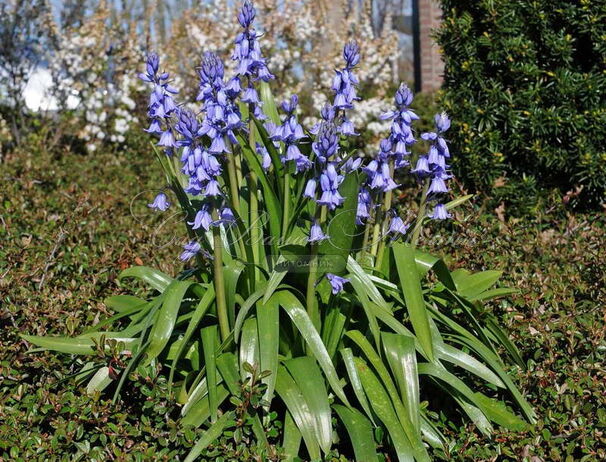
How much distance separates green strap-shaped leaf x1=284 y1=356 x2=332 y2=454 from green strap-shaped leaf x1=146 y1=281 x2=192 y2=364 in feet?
1.53

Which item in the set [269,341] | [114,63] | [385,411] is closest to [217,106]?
[269,341]

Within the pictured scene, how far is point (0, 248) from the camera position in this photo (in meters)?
3.92

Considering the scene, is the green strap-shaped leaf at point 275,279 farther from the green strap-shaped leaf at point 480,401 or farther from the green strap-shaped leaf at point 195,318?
the green strap-shaped leaf at point 480,401

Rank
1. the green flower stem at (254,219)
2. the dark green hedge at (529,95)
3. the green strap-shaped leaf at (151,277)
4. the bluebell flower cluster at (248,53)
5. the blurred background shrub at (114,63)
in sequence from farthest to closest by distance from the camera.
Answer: the blurred background shrub at (114,63), the dark green hedge at (529,95), the green strap-shaped leaf at (151,277), the green flower stem at (254,219), the bluebell flower cluster at (248,53)

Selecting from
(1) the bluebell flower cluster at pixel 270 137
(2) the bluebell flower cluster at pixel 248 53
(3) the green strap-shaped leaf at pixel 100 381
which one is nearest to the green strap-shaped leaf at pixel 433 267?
(1) the bluebell flower cluster at pixel 270 137

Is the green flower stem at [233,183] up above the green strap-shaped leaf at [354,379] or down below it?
above

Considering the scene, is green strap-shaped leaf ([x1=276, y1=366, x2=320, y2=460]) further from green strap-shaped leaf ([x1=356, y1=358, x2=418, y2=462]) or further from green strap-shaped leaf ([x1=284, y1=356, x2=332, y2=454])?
green strap-shaped leaf ([x1=356, y1=358, x2=418, y2=462])

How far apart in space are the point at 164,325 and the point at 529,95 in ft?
10.8

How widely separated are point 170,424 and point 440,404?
1114 millimetres

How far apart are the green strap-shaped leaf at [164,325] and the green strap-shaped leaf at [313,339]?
365 mm

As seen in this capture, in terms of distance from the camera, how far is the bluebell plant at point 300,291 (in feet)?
8.50

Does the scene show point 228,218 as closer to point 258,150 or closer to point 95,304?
point 258,150

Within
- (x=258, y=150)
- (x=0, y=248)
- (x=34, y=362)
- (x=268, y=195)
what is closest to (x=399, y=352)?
(x=268, y=195)

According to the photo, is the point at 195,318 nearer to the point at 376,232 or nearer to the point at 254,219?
the point at 254,219
